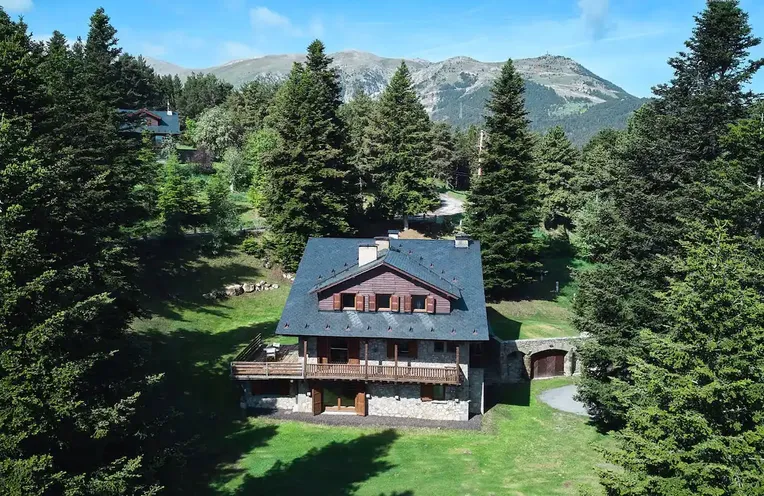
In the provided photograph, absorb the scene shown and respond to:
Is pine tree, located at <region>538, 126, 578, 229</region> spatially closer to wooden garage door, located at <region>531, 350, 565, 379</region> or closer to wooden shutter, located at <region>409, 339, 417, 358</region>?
wooden garage door, located at <region>531, 350, 565, 379</region>

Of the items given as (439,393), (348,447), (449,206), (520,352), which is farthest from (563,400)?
(449,206)

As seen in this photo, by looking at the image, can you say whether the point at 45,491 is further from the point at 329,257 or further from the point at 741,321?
the point at 329,257

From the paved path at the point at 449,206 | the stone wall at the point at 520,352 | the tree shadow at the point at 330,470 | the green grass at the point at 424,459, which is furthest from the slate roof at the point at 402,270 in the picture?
the paved path at the point at 449,206

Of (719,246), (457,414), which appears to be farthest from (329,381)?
(719,246)

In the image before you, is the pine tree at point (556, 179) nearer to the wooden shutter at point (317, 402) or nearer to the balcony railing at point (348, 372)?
the balcony railing at point (348, 372)

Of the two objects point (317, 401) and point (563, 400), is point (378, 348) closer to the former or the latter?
point (317, 401)

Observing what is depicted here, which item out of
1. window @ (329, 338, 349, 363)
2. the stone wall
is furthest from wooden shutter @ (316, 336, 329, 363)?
the stone wall
